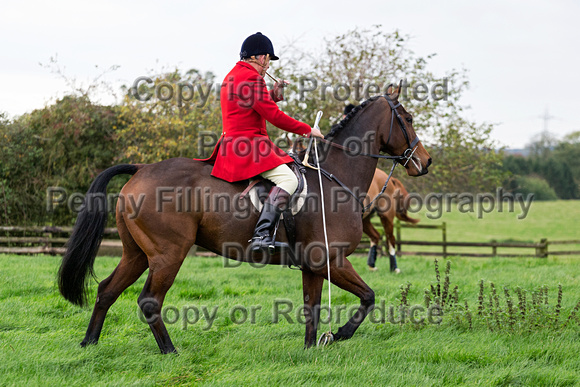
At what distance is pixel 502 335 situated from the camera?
16.9 feet

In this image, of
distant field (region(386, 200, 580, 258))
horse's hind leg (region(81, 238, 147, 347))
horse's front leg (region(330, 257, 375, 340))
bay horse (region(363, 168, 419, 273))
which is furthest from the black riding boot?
distant field (region(386, 200, 580, 258))

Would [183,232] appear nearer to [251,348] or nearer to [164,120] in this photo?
[251,348]

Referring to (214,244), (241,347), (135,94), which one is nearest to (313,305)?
(241,347)

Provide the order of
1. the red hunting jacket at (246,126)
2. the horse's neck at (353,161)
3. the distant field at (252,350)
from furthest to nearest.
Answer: the horse's neck at (353,161)
the red hunting jacket at (246,126)
the distant field at (252,350)

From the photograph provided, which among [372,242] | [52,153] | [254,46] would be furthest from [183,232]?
[52,153]

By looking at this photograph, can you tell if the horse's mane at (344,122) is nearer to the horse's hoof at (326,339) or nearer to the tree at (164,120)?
the horse's hoof at (326,339)

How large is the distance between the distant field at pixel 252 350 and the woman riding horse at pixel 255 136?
42.7 inches

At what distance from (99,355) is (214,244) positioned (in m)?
1.36

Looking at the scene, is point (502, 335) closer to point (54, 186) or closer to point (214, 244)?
point (214, 244)

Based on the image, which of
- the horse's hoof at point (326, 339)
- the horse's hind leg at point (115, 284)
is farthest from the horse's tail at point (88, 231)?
the horse's hoof at point (326, 339)

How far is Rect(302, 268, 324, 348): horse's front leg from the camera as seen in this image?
493 centimetres

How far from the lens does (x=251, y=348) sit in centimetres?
478

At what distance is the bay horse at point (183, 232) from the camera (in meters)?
4.57

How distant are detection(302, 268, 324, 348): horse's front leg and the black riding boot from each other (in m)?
0.63
